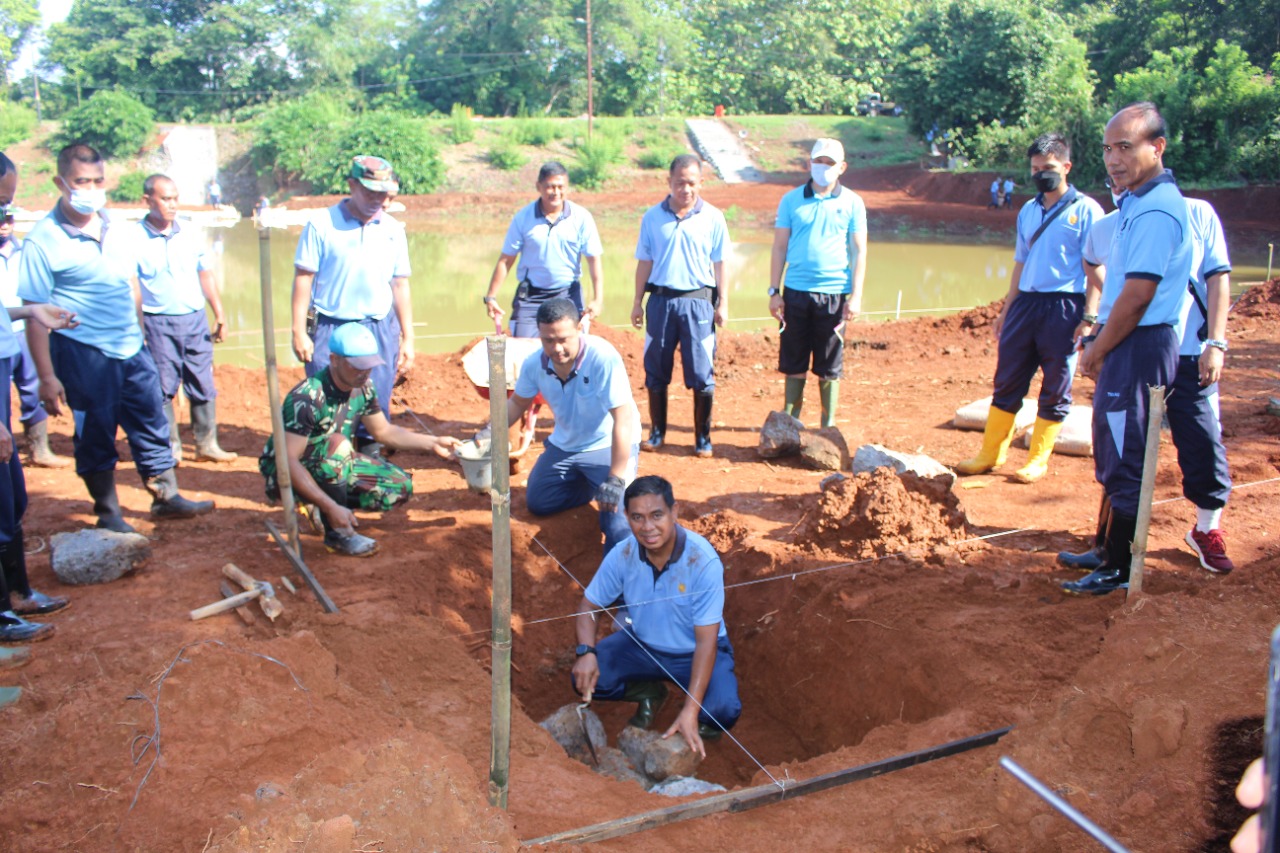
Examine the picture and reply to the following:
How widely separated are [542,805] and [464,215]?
2944 cm

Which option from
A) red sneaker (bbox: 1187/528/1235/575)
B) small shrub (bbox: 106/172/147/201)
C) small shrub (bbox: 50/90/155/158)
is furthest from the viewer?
small shrub (bbox: 50/90/155/158)

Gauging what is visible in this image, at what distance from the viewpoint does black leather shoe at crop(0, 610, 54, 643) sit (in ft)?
12.5

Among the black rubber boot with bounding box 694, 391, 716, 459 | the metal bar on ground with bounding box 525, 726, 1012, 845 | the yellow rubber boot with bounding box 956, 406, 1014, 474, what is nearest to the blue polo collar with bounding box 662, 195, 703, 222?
the black rubber boot with bounding box 694, 391, 716, 459

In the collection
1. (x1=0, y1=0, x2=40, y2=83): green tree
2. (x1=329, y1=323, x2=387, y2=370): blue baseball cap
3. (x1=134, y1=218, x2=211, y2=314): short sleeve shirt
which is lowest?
(x1=329, y1=323, x2=387, y2=370): blue baseball cap

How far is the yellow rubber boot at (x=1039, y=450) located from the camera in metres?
5.83

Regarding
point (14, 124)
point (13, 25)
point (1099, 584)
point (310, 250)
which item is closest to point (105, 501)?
point (310, 250)

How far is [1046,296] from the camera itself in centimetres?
551

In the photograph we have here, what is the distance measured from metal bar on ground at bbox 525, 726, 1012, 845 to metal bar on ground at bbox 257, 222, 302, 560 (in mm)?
2440

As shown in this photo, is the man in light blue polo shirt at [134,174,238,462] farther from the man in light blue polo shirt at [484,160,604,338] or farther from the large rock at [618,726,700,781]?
the large rock at [618,726,700,781]

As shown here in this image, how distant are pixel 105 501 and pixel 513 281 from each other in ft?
36.6

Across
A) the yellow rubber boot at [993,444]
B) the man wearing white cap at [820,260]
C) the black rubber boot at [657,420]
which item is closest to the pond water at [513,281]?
the black rubber boot at [657,420]

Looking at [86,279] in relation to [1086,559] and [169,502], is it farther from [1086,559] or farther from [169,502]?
[1086,559]

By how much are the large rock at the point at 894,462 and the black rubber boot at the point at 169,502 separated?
3617 mm

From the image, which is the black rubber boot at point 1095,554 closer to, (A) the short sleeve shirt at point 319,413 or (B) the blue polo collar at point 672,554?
(B) the blue polo collar at point 672,554
